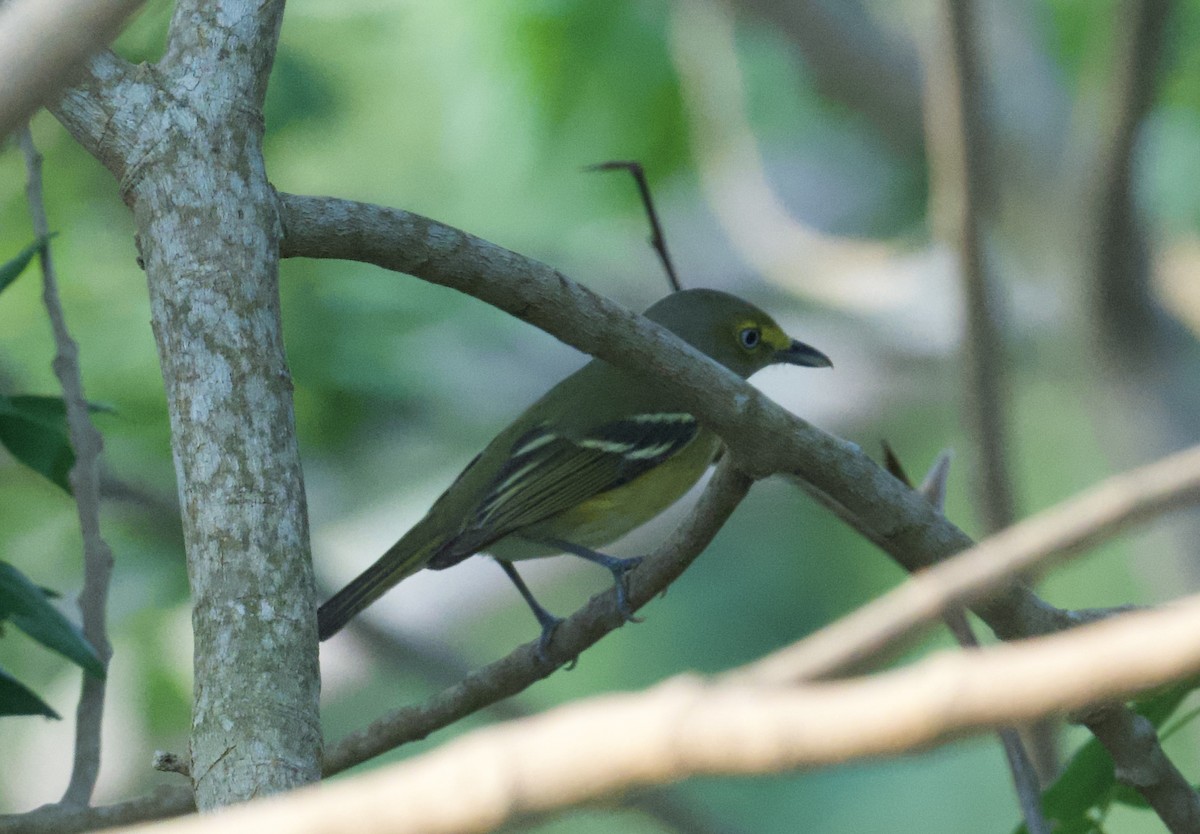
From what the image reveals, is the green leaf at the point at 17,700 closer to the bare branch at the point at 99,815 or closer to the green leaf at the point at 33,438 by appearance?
the bare branch at the point at 99,815

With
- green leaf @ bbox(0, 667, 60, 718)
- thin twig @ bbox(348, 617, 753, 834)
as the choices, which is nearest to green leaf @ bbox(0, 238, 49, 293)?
green leaf @ bbox(0, 667, 60, 718)

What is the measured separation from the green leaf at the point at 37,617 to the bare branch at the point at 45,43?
202cm

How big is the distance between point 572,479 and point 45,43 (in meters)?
3.92

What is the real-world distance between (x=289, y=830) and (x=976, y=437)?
13.9 ft

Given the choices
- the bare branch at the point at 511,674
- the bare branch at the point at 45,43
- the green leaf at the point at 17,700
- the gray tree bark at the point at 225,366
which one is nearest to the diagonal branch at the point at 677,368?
the gray tree bark at the point at 225,366

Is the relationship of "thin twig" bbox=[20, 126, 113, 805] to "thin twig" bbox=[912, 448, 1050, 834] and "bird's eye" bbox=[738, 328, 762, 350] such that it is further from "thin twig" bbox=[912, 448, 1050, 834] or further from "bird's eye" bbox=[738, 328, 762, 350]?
"bird's eye" bbox=[738, 328, 762, 350]

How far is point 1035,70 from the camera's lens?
718 centimetres

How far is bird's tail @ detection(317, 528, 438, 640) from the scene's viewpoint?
13.3 ft

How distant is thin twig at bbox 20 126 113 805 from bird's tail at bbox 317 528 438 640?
1.02 m

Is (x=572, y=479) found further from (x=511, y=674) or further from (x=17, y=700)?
(x=17, y=700)

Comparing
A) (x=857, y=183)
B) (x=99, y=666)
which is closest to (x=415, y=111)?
(x=857, y=183)

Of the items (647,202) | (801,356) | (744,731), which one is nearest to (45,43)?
(744,731)

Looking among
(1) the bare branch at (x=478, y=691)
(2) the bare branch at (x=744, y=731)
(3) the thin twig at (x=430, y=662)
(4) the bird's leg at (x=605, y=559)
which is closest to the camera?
(2) the bare branch at (x=744, y=731)

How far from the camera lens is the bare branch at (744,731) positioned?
72cm
